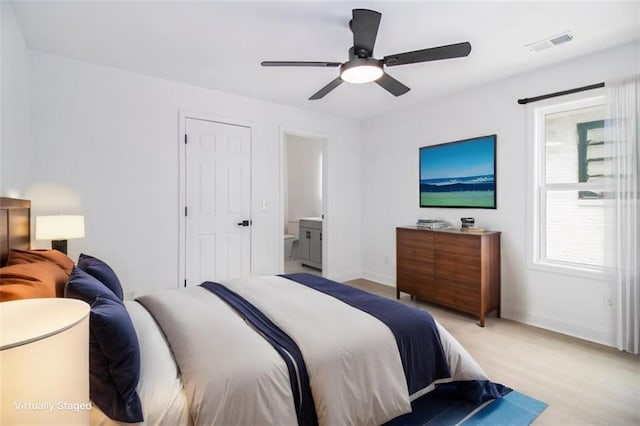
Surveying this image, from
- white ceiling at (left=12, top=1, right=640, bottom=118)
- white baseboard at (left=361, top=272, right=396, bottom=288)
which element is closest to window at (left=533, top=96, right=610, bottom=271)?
white ceiling at (left=12, top=1, right=640, bottom=118)

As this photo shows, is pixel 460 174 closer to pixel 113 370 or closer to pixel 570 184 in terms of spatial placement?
pixel 570 184

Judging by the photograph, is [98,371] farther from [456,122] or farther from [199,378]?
[456,122]

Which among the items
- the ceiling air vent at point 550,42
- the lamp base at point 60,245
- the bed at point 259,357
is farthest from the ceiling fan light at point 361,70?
the lamp base at point 60,245

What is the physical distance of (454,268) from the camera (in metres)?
3.38

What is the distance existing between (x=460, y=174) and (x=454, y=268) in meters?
1.15

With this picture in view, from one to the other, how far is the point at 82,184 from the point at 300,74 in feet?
7.75

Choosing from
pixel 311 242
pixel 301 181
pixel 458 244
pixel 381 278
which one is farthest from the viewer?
pixel 301 181

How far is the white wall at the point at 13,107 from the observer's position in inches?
75.9

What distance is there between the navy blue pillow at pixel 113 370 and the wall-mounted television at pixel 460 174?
3.57 m

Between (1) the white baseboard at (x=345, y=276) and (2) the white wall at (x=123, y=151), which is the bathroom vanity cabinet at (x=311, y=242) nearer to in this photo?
(1) the white baseboard at (x=345, y=276)

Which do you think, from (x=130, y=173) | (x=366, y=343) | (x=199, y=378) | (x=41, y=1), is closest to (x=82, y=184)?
(x=130, y=173)

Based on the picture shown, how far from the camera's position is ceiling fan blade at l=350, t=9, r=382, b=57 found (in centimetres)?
182

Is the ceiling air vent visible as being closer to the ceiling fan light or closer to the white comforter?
the ceiling fan light

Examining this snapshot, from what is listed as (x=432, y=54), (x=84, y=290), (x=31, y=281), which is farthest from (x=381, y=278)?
(x=31, y=281)
